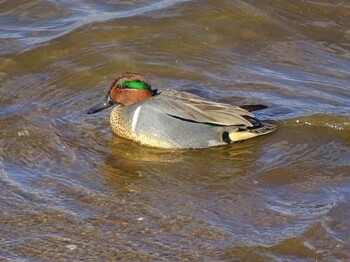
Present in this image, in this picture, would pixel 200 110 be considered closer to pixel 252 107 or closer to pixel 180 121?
pixel 180 121

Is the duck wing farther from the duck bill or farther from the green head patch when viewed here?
the duck bill

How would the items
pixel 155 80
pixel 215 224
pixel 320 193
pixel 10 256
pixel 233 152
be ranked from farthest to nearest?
pixel 155 80, pixel 233 152, pixel 320 193, pixel 215 224, pixel 10 256

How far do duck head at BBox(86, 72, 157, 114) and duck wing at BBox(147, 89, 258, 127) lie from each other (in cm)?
17

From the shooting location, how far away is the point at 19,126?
8.19 meters

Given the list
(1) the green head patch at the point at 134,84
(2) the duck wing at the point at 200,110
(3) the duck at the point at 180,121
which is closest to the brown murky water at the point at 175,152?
(3) the duck at the point at 180,121

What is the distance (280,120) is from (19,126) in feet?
7.62

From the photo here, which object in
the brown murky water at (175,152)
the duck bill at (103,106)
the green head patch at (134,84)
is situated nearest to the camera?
the brown murky water at (175,152)

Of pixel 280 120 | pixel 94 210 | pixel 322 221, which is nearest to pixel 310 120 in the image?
pixel 280 120

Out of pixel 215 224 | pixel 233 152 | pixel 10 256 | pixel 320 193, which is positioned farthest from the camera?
pixel 233 152

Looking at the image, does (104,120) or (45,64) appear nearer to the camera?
(104,120)

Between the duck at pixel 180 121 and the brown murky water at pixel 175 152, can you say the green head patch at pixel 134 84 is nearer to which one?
the duck at pixel 180 121

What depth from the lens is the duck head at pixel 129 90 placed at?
26.9 ft

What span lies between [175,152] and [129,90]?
28.6 inches

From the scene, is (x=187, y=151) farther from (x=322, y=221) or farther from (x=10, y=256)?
(x=10, y=256)
